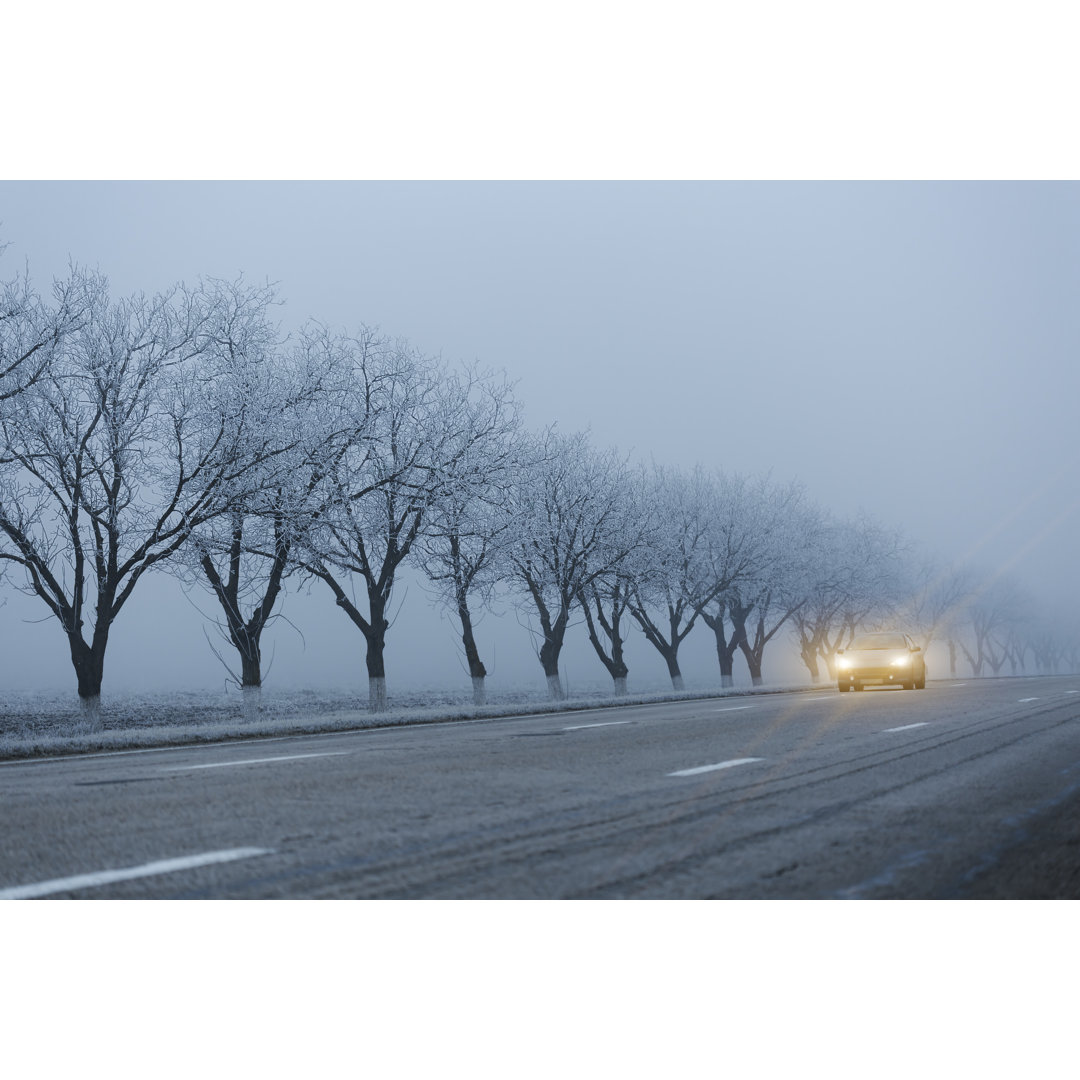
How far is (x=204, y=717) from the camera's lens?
91.6 feet

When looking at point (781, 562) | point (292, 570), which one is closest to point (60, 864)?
point (292, 570)

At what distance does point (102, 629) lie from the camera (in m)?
22.1

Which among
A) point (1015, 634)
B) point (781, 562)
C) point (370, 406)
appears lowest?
point (1015, 634)

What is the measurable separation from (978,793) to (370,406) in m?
25.7

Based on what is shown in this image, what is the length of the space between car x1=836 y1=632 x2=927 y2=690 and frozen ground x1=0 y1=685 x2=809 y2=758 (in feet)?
17.6

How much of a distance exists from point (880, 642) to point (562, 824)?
76.0 feet

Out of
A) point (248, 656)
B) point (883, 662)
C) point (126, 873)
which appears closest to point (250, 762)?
point (126, 873)

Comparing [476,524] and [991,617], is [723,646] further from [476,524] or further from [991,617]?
[991,617]

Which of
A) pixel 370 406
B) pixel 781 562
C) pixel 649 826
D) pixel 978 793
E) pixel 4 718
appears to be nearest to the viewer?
pixel 649 826

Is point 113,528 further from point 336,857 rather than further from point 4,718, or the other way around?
point 336,857

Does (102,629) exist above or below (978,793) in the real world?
above

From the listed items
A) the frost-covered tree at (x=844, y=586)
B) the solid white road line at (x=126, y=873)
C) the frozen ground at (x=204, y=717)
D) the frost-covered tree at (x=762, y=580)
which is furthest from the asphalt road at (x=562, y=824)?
the frost-covered tree at (x=844, y=586)

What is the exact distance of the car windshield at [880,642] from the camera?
87.0ft

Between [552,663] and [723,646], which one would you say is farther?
[723,646]
